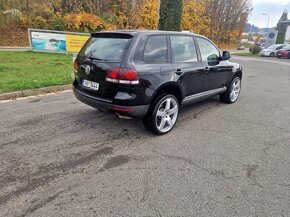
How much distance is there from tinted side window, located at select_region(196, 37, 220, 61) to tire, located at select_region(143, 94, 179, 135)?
128cm

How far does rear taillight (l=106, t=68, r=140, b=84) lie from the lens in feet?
11.5

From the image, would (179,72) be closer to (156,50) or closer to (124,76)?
(156,50)

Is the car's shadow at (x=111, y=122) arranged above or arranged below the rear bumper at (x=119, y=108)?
below

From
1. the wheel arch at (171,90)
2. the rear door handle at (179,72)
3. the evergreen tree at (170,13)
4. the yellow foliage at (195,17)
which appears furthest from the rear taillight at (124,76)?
the yellow foliage at (195,17)

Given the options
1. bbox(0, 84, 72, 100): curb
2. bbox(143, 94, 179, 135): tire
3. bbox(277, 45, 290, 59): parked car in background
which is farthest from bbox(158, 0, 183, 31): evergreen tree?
bbox(277, 45, 290, 59): parked car in background

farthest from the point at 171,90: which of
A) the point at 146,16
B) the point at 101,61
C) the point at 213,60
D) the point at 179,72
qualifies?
the point at 146,16

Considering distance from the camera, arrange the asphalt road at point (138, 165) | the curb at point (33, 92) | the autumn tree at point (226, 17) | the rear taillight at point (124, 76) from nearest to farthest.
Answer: the asphalt road at point (138, 165)
the rear taillight at point (124, 76)
the curb at point (33, 92)
the autumn tree at point (226, 17)

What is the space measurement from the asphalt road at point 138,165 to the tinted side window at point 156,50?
129 cm

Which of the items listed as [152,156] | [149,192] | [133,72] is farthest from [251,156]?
[133,72]

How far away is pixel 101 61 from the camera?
3.80m

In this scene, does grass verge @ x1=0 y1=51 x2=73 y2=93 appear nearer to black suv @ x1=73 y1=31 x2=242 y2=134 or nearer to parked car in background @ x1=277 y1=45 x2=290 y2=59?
black suv @ x1=73 y1=31 x2=242 y2=134

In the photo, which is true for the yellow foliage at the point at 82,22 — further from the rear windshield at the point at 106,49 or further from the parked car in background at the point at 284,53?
the parked car in background at the point at 284,53

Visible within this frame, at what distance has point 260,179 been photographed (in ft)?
10.1

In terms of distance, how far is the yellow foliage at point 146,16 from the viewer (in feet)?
86.4
